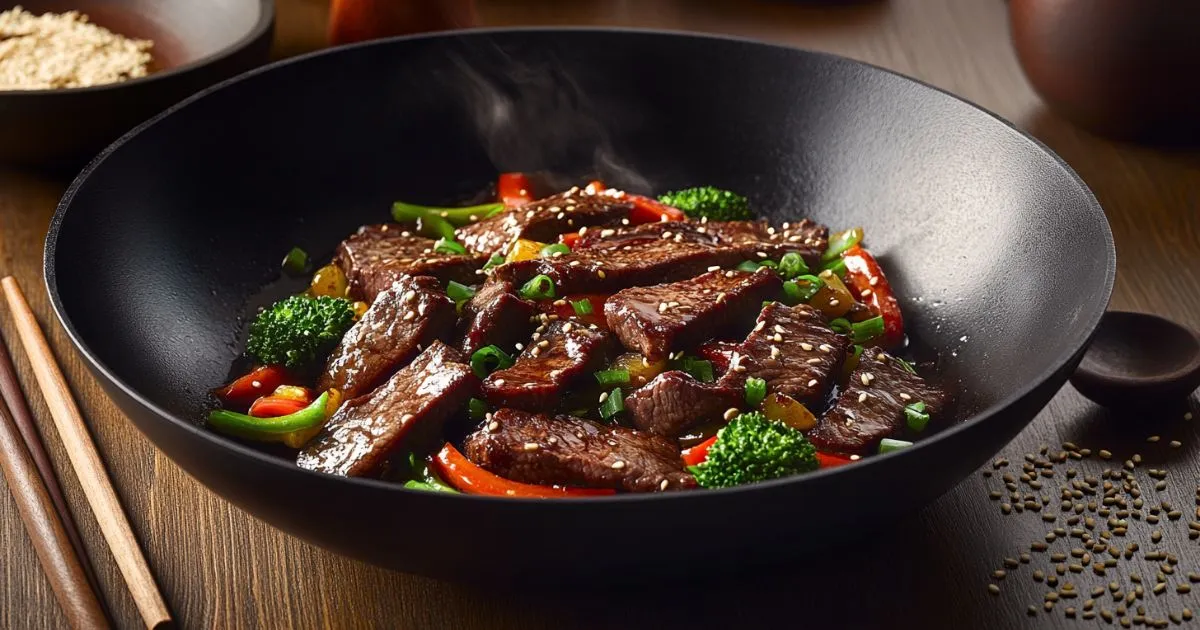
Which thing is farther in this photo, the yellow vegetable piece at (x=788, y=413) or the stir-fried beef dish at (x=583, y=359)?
the yellow vegetable piece at (x=788, y=413)

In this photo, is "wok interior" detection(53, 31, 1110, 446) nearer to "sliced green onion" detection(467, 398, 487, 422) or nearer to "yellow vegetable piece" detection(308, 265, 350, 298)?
"yellow vegetable piece" detection(308, 265, 350, 298)

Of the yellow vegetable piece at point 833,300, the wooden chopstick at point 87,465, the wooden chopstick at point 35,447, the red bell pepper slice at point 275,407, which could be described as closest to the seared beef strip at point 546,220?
the yellow vegetable piece at point 833,300

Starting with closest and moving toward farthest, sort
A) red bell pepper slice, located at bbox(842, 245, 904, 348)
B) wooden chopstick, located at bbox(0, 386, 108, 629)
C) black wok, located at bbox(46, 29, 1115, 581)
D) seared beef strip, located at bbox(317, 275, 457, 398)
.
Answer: black wok, located at bbox(46, 29, 1115, 581)
wooden chopstick, located at bbox(0, 386, 108, 629)
seared beef strip, located at bbox(317, 275, 457, 398)
red bell pepper slice, located at bbox(842, 245, 904, 348)

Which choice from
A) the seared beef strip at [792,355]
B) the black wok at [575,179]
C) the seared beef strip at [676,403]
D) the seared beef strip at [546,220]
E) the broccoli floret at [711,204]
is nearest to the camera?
the black wok at [575,179]

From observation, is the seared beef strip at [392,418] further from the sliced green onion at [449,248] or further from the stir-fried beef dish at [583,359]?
the sliced green onion at [449,248]

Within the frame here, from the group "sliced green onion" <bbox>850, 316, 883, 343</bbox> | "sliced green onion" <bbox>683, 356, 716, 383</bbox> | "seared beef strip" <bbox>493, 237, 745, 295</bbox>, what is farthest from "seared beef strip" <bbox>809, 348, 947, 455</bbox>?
"seared beef strip" <bbox>493, 237, 745, 295</bbox>

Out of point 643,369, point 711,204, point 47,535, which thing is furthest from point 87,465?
point 711,204
